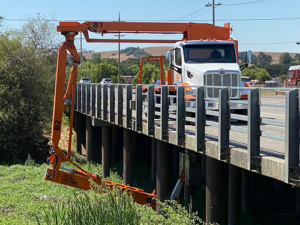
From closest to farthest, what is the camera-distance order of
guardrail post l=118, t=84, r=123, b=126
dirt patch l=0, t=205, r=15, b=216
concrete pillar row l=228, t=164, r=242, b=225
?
concrete pillar row l=228, t=164, r=242, b=225
dirt patch l=0, t=205, r=15, b=216
guardrail post l=118, t=84, r=123, b=126

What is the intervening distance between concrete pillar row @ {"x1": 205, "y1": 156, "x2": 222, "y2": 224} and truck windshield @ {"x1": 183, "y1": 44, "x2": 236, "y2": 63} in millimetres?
4907

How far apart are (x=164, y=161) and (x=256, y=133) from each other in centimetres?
557

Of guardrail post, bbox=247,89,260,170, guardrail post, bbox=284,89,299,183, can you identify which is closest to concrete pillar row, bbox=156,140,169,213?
guardrail post, bbox=247,89,260,170

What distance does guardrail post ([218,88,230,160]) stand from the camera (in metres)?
8.32

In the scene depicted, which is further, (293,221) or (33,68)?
(33,68)

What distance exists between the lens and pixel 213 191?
9492 millimetres

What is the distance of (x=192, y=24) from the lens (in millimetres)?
15500

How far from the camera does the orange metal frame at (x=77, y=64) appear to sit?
12.5 m

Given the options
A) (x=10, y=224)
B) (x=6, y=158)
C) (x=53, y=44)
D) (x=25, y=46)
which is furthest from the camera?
(x=53, y=44)

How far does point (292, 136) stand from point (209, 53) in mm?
7590

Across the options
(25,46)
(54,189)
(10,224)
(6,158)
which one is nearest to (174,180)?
(54,189)

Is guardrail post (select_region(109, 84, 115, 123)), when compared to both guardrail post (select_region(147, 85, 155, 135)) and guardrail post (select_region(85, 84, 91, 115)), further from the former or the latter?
guardrail post (select_region(85, 84, 91, 115))

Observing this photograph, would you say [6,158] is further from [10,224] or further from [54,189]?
[10,224]

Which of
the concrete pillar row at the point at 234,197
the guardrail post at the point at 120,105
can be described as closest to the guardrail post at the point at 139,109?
the guardrail post at the point at 120,105
